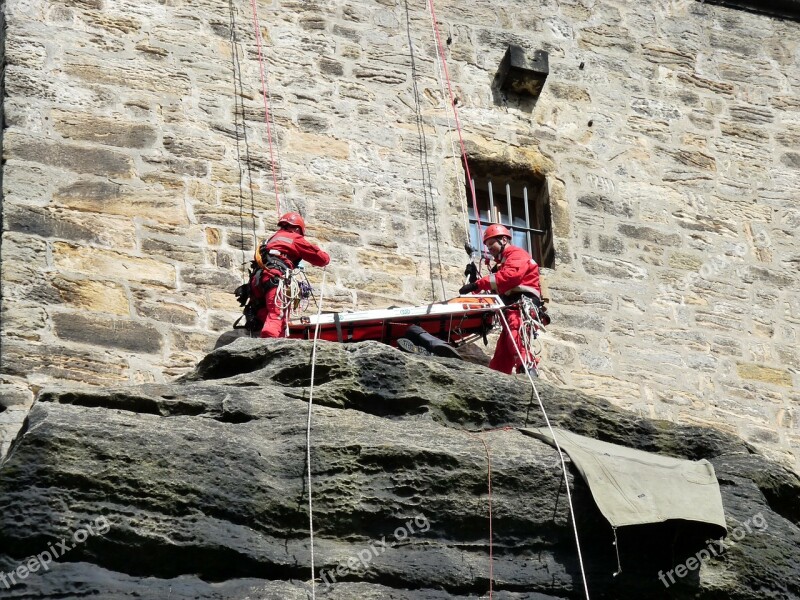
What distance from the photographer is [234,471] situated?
6211 mm

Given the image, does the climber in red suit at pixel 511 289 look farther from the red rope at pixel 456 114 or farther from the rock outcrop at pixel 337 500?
the rock outcrop at pixel 337 500

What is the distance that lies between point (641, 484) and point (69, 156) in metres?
4.02

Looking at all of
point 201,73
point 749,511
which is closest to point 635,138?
point 201,73

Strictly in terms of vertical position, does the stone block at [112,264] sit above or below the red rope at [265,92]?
below

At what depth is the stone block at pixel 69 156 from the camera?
348 inches

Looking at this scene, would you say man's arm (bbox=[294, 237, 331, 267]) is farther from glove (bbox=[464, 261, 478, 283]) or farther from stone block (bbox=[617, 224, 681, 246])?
stone block (bbox=[617, 224, 681, 246])

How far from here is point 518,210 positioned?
10.1 meters

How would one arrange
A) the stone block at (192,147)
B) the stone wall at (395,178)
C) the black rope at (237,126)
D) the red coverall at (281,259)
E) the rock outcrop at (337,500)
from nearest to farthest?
1. the rock outcrop at (337,500)
2. the red coverall at (281,259)
3. the stone wall at (395,178)
4. the black rope at (237,126)
5. the stone block at (192,147)

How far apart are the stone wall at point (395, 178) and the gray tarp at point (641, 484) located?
2.40 meters

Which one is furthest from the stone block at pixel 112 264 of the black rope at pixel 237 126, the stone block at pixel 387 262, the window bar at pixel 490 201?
the window bar at pixel 490 201

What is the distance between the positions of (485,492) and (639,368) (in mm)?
3215

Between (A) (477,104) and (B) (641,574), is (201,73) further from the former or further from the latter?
(B) (641,574)

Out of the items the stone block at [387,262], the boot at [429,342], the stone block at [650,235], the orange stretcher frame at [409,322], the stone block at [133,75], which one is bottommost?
the boot at [429,342]

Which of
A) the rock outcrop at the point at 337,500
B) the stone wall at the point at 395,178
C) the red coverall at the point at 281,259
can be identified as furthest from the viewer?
the stone wall at the point at 395,178
